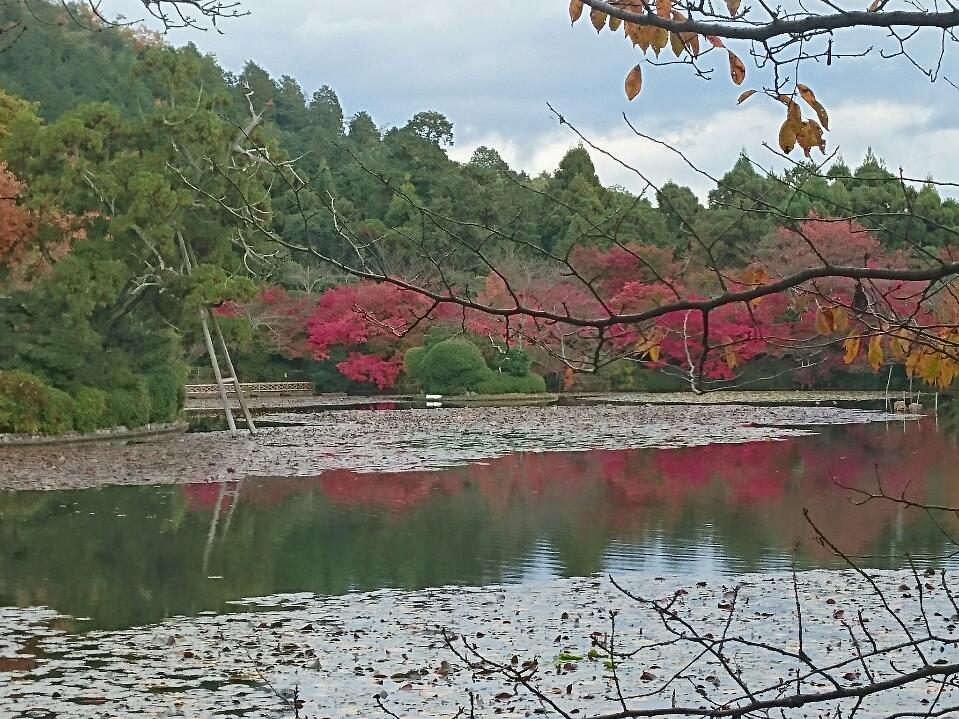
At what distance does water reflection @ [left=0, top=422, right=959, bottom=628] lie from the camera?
9.59 meters

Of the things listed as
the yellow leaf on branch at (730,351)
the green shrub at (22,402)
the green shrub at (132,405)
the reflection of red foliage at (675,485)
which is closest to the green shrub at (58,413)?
the green shrub at (22,402)

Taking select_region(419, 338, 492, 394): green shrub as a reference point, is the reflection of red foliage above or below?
below

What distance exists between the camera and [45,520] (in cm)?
1284

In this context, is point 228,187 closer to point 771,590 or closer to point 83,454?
point 83,454

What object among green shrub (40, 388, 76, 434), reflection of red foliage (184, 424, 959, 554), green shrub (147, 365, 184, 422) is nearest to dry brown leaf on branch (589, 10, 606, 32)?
reflection of red foliage (184, 424, 959, 554)

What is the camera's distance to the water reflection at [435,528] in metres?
9.59

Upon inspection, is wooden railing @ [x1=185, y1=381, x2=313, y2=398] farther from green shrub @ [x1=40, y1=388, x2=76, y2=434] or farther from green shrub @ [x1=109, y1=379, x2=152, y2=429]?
green shrub @ [x1=40, y1=388, x2=76, y2=434]

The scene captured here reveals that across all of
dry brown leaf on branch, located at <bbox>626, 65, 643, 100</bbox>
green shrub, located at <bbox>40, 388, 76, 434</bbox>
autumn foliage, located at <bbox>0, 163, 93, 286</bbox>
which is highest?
autumn foliage, located at <bbox>0, 163, 93, 286</bbox>

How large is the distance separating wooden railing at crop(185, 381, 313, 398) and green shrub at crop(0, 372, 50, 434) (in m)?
15.7

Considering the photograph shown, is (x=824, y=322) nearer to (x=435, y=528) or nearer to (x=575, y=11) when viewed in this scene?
(x=575, y=11)

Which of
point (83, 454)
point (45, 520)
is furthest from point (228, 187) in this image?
point (45, 520)

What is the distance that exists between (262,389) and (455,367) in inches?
262

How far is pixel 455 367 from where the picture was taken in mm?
34969

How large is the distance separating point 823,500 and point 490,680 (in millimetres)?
8177
